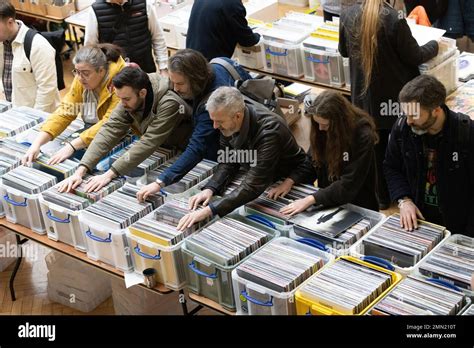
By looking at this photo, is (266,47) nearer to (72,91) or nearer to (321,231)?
(72,91)

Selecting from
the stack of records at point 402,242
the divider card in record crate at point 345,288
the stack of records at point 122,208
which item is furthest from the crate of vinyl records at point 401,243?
the stack of records at point 122,208

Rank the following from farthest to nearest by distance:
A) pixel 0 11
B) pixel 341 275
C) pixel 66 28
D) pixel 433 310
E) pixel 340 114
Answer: pixel 66 28 → pixel 0 11 → pixel 340 114 → pixel 341 275 → pixel 433 310

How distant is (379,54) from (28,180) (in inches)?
89.2

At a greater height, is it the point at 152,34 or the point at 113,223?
the point at 152,34

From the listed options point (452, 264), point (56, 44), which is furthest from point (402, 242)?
point (56, 44)

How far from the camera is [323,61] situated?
5.81m

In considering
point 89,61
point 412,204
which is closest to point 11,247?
→ point 89,61

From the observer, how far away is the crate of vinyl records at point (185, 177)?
15.1 ft

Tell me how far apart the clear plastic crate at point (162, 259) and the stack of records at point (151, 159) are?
628mm

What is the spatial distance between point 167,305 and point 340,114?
169 cm

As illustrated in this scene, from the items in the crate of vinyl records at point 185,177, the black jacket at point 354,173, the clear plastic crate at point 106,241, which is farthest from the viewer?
the crate of vinyl records at point 185,177

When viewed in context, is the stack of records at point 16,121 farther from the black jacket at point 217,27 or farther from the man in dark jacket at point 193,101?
the man in dark jacket at point 193,101

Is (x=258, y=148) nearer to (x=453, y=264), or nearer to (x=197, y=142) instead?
(x=197, y=142)

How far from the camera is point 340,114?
4004 millimetres
